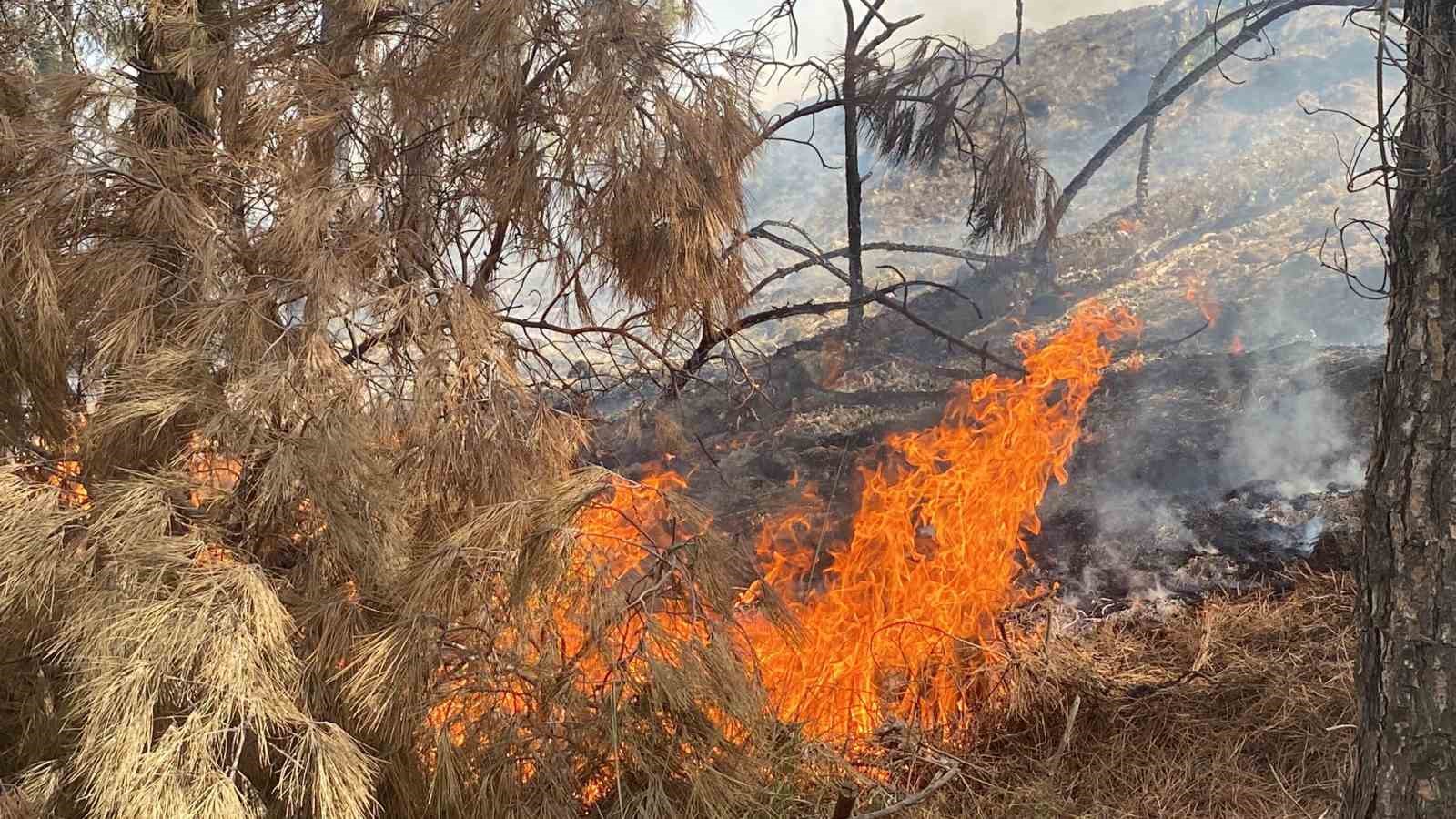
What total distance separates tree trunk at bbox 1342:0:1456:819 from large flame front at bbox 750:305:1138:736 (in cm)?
104

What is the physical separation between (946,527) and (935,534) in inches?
1.5

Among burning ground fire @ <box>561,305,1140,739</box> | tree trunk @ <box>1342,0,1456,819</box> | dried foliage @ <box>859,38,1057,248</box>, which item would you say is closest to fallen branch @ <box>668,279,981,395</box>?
dried foliage @ <box>859,38,1057,248</box>

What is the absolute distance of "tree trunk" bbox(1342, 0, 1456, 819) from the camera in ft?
4.68

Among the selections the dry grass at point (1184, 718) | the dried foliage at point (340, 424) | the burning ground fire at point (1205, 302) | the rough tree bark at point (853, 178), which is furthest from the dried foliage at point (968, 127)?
the dry grass at point (1184, 718)

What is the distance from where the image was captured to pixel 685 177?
1874 millimetres

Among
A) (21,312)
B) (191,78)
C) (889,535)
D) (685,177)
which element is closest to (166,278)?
(21,312)

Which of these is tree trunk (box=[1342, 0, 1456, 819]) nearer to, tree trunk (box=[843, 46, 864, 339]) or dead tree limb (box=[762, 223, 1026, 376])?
dead tree limb (box=[762, 223, 1026, 376])

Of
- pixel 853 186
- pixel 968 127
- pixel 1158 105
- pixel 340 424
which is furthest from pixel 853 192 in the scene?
pixel 340 424

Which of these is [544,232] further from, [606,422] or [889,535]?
[889,535]

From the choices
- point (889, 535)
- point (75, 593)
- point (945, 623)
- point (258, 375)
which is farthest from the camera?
point (889, 535)

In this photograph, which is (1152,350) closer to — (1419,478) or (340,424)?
(1419,478)

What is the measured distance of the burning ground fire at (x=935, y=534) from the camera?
2486 mm

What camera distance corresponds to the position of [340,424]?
5.55ft

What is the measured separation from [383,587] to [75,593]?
45 centimetres
